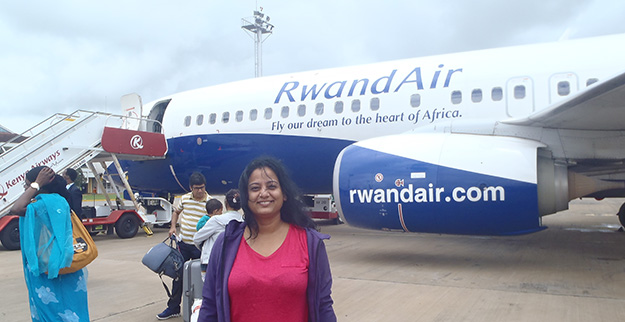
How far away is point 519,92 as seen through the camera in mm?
7688

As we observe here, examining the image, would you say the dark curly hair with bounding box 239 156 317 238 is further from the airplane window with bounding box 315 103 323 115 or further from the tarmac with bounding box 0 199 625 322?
the airplane window with bounding box 315 103 323 115

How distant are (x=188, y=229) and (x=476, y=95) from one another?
5448 mm

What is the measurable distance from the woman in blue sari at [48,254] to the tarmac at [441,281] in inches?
51.5

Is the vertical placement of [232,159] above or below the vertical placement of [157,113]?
below

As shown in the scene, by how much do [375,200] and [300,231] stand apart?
4.62 metres

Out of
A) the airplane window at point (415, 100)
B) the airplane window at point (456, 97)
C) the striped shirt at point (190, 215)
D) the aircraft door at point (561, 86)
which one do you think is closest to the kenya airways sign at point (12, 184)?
the striped shirt at point (190, 215)

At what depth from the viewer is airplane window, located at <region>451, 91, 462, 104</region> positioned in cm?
802

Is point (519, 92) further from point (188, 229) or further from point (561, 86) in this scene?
point (188, 229)

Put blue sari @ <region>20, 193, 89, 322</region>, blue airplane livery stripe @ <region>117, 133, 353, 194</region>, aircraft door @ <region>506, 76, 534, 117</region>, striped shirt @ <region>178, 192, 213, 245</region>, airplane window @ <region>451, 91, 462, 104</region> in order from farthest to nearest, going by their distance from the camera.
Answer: blue airplane livery stripe @ <region>117, 133, 353, 194</region>, airplane window @ <region>451, 91, 462, 104</region>, aircraft door @ <region>506, 76, 534, 117</region>, striped shirt @ <region>178, 192, 213, 245</region>, blue sari @ <region>20, 193, 89, 322</region>

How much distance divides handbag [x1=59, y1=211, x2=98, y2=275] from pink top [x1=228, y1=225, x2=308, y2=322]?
1915 millimetres

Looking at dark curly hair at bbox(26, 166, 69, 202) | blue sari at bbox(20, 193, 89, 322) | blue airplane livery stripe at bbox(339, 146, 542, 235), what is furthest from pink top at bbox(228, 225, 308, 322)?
blue airplane livery stripe at bbox(339, 146, 542, 235)

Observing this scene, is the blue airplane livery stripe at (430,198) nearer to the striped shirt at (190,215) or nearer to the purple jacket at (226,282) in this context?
the striped shirt at (190,215)

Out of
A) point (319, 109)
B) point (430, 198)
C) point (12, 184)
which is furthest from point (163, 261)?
point (12, 184)

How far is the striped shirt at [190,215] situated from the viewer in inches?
191
